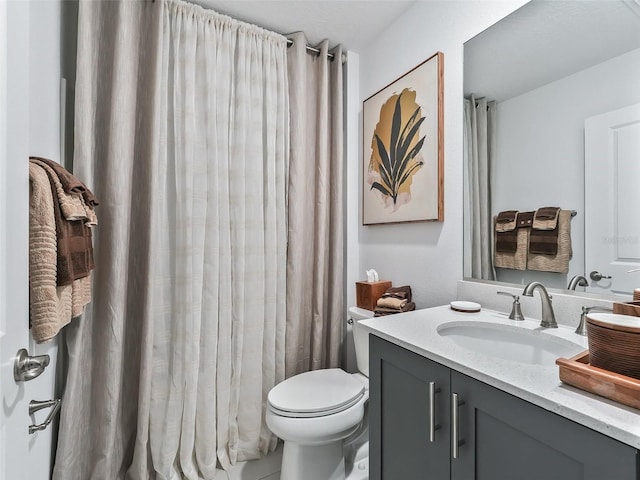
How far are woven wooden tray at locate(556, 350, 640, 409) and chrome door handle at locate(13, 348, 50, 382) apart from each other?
1035 millimetres

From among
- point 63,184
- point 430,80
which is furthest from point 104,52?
point 430,80

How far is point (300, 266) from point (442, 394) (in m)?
1.15

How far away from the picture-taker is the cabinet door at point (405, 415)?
0.83 meters

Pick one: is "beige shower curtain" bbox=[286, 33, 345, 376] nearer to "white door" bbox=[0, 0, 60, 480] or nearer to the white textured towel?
the white textured towel

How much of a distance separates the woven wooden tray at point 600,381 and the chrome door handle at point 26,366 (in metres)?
1.03

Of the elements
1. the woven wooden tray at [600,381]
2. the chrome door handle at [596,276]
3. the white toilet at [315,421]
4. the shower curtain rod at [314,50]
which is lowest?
the white toilet at [315,421]

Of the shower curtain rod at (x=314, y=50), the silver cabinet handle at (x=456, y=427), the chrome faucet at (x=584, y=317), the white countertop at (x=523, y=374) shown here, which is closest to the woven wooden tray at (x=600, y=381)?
the white countertop at (x=523, y=374)

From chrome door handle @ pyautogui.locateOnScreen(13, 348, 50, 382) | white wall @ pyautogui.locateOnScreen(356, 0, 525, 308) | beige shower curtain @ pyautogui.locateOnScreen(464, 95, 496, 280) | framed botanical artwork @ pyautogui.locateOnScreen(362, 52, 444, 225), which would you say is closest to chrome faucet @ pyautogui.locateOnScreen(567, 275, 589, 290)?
beige shower curtain @ pyautogui.locateOnScreen(464, 95, 496, 280)

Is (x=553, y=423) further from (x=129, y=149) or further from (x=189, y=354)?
(x=129, y=149)

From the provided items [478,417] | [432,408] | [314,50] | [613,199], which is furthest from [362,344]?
[314,50]

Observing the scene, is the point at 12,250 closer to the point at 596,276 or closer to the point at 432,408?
the point at 432,408

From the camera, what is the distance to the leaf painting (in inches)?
64.1

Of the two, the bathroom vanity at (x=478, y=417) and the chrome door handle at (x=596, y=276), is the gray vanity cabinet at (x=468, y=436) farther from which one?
the chrome door handle at (x=596, y=276)

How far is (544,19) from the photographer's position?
114 cm
